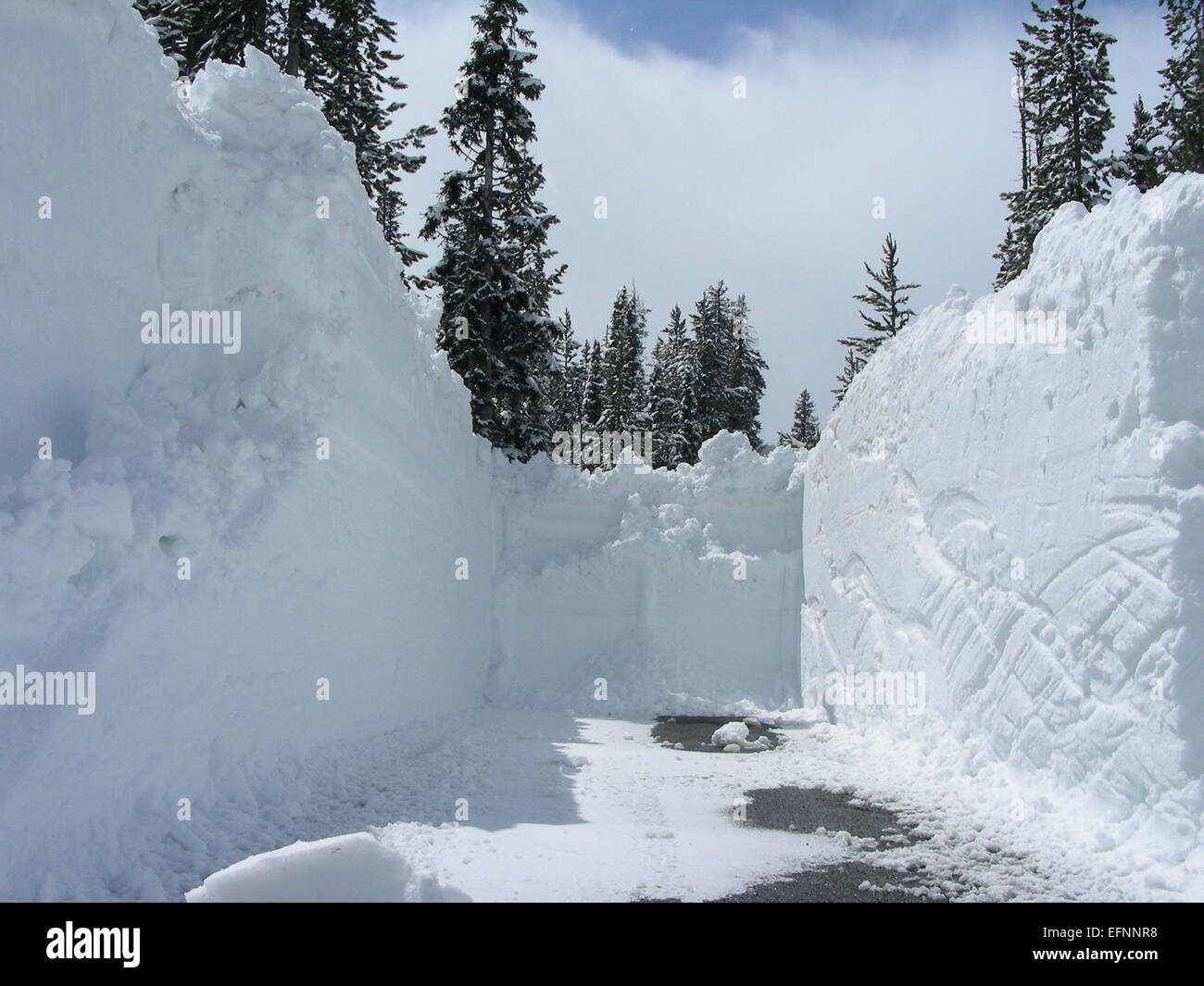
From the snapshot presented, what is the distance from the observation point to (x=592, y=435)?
3475cm

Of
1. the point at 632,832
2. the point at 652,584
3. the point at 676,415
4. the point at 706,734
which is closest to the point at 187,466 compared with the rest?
the point at 632,832

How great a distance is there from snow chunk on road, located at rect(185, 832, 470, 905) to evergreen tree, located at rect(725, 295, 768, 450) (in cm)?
3078

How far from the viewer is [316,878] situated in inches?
150

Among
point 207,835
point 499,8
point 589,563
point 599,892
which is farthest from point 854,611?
point 499,8

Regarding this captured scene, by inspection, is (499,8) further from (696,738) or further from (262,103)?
(696,738)

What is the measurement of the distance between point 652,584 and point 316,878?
39.7 feet

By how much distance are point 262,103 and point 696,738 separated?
904cm

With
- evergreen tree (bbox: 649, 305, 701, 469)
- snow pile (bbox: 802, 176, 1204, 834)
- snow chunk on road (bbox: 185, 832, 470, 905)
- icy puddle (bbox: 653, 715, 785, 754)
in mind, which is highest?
evergreen tree (bbox: 649, 305, 701, 469)

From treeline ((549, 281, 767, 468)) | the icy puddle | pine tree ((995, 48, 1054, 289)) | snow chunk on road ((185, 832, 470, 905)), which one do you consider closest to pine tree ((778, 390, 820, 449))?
treeline ((549, 281, 767, 468))

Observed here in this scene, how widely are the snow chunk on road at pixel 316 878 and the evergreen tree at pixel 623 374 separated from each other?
103 ft

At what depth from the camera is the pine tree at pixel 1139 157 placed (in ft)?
63.2

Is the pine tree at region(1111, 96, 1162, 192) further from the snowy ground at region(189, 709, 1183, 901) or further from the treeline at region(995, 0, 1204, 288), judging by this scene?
the snowy ground at region(189, 709, 1183, 901)

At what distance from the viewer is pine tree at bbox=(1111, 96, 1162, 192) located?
19.3 m

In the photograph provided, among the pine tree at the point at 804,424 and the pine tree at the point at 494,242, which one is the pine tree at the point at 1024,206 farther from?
the pine tree at the point at 804,424
